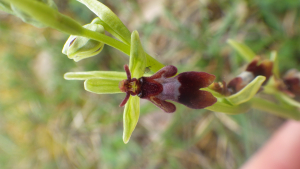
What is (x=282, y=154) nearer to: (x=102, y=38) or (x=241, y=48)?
(x=241, y=48)

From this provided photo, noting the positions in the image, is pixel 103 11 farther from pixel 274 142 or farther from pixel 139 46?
pixel 274 142

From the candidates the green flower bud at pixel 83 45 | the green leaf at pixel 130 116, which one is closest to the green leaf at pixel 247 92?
the green leaf at pixel 130 116

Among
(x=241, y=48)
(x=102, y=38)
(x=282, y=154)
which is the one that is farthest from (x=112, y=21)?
(x=282, y=154)

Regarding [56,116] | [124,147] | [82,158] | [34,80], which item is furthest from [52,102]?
[124,147]

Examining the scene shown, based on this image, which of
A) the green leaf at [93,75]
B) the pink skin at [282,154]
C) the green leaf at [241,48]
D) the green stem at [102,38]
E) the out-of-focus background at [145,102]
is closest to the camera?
the green stem at [102,38]

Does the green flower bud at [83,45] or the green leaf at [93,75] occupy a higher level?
the green flower bud at [83,45]

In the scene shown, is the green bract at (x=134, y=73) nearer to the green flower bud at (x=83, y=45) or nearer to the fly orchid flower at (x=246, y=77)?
the green flower bud at (x=83, y=45)

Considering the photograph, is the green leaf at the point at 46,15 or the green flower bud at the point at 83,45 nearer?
the green leaf at the point at 46,15
